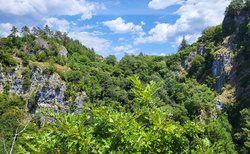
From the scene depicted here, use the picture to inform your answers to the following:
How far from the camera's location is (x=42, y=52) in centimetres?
3781

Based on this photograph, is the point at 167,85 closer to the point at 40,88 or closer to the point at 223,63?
the point at 223,63

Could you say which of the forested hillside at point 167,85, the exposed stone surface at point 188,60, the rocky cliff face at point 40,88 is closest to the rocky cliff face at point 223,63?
the forested hillside at point 167,85

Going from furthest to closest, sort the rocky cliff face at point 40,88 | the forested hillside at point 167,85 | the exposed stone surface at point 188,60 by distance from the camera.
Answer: the exposed stone surface at point 188,60
the rocky cliff face at point 40,88
the forested hillside at point 167,85

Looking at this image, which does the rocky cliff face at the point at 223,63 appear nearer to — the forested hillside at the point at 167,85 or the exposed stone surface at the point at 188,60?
the forested hillside at the point at 167,85

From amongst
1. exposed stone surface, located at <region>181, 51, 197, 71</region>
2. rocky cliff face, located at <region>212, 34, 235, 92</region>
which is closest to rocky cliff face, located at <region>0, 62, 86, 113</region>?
rocky cliff face, located at <region>212, 34, 235, 92</region>

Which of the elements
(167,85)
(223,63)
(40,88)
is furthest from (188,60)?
(40,88)

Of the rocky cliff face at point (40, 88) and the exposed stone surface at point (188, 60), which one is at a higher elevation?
the exposed stone surface at point (188, 60)

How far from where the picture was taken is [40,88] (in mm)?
31391

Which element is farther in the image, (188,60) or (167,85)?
(188,60)

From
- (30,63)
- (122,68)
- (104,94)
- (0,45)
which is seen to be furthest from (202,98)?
(0,45)

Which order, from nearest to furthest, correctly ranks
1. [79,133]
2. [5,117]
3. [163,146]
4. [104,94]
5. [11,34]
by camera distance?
[79,133], [163,146], [5,117], [11,34], [104,94]

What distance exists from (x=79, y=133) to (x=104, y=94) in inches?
1490

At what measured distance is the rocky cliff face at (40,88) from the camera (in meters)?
30.8

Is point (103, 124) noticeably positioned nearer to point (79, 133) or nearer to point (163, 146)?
point (79, 133)
